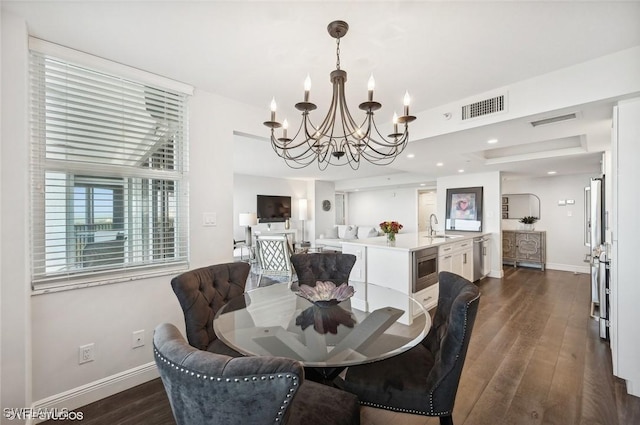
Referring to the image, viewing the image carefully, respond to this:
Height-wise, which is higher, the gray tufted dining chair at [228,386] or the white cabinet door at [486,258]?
the gray tufted dining chair at [228,386]

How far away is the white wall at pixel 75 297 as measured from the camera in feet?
5.05

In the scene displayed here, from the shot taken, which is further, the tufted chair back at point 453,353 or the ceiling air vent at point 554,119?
the ceiling air vent at point 554,119

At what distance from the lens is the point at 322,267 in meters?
2.72

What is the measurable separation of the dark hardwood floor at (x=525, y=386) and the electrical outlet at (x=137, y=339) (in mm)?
303

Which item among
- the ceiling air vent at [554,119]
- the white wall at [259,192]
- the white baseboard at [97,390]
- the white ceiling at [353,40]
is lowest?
the white baseboard at [97,390]

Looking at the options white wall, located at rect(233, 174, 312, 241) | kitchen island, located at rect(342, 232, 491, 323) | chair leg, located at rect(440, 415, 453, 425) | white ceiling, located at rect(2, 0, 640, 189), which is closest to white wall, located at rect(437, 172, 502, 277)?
kitchen island, located at rect(342, 232, 491, 323)

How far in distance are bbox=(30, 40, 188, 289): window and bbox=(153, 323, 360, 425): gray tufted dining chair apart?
1.60 meters

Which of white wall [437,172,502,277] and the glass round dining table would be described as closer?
the glass round dining table

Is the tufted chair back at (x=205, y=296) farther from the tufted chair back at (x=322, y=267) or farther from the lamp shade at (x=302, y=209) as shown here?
the lamp shade at (x=302, y=209)

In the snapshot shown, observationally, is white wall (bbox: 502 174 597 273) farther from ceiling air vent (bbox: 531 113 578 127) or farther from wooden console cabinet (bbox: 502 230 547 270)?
ceiling air vent (bbox: 531 113 578 127)

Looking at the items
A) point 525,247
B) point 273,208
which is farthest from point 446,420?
point 273,208

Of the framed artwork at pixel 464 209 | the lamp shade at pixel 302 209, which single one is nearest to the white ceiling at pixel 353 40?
the framed artwork at pixel 464 209

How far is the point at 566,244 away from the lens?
6.03 meters

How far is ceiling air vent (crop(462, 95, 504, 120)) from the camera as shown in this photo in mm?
2393
